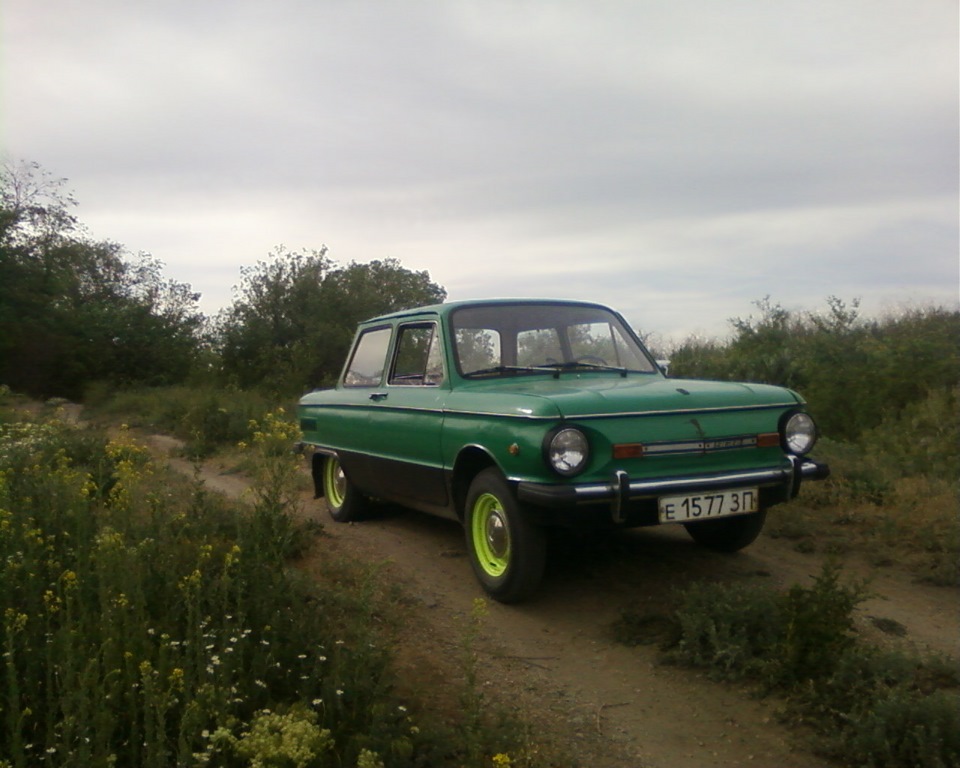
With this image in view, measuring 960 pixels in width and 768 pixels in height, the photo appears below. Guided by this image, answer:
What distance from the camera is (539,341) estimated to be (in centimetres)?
600

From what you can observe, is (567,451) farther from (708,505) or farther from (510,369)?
(510,369)

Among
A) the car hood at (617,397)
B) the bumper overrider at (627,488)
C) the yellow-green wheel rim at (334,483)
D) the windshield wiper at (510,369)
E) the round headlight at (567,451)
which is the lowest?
the yellow-green wheel rim at (334,483)

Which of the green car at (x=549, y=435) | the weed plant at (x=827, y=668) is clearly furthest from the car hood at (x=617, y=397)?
the weed plant at (x=827, y=668)

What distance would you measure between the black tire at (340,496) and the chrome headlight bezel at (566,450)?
3078 mm

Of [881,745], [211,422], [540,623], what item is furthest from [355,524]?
[211,422]

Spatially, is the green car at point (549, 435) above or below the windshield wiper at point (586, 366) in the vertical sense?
below

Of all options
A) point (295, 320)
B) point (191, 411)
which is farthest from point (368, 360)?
point (295, 320)

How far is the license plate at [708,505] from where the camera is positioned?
14.8 feet

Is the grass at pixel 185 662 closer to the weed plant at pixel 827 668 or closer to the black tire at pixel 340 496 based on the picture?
the weed plant at pixel 827 668

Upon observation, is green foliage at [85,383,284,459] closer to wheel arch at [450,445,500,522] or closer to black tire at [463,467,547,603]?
wheel arch at [450,445,500,522]

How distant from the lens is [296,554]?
597cm

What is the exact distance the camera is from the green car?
4.48 m

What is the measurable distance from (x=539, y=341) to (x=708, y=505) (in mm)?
1826

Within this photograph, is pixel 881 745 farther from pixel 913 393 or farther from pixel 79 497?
pixel 913 393
